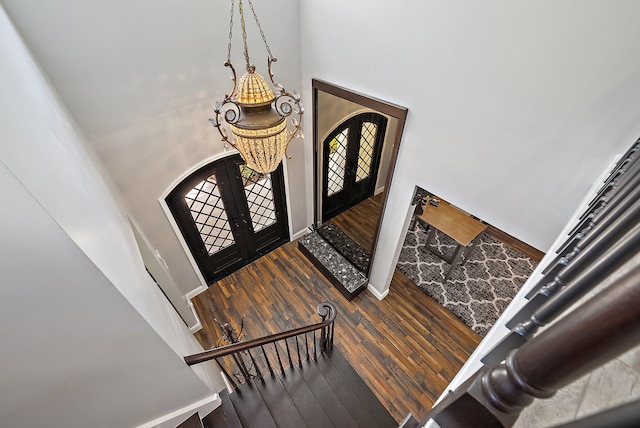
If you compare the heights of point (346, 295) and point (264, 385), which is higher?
point (264, 385)

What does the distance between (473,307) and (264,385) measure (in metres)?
3.39

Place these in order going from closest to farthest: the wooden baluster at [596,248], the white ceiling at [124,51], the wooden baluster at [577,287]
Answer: the wooden baluster at [577,287] < the wooden baluster at [596,248] < the white ceiling at [124,51]

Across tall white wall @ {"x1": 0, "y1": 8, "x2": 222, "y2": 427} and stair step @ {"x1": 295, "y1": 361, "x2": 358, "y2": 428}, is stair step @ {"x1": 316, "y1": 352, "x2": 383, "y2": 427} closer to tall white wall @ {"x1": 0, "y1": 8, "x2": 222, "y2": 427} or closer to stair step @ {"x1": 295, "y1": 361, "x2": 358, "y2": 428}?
stair step @ {"x1": 295, "y1": 361, "x2": 358, "y2": 428}

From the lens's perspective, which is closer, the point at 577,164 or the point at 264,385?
the point at 577,164

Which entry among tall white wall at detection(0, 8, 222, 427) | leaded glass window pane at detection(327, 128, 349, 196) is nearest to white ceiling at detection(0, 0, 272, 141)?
tall white wall at detection(0, 8, 222, 427)

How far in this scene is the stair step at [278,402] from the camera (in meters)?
2.37

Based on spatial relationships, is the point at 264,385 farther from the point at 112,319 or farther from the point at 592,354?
the point at 592,354

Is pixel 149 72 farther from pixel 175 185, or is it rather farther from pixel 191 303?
pixel 191 303

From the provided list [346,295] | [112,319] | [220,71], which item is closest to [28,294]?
[112,319]

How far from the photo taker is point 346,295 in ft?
14.6

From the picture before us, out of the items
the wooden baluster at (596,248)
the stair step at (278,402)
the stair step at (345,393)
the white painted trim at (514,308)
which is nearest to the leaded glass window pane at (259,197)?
the stair step at (345,393)

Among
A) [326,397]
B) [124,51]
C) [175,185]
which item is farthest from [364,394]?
[124,51]

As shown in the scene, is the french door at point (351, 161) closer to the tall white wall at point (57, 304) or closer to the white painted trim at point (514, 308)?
the white painted trim at point (514, 308)

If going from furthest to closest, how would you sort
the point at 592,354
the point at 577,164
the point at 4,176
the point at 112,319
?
the point at 577,164
the point at 112,319
the point at 4,176
the point at 592,354
